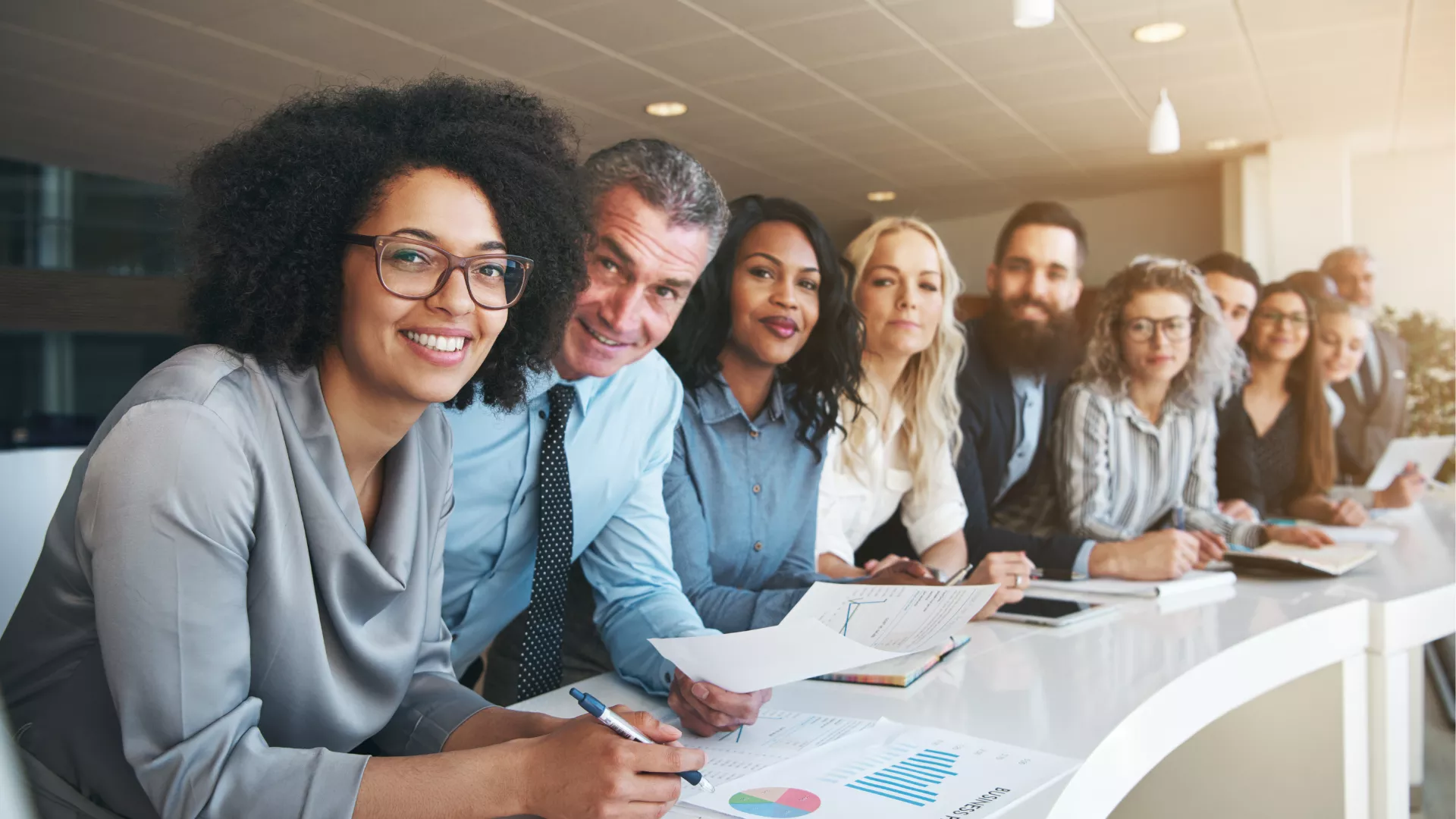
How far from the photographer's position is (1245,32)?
468cm

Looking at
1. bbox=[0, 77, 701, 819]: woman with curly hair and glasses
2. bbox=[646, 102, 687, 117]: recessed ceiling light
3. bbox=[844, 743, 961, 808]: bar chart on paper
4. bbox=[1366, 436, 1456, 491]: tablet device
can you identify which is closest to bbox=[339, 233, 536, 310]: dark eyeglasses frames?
bbox=[0, 77, 701, 819]: woman with curly hair and glasses

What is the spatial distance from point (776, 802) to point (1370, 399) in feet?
16.7

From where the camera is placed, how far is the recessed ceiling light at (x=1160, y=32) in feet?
14.8

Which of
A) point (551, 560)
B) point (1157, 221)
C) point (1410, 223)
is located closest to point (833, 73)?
point (1157, 221)

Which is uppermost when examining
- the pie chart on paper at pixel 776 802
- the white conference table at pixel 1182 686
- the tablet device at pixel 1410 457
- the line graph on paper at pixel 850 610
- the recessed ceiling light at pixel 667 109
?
the recessed ceiling light at pixel 667 109

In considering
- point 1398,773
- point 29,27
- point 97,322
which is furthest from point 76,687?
point 29,27

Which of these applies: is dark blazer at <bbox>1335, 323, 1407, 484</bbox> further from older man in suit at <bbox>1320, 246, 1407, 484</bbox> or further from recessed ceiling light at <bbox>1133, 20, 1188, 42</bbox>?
recessed ceiling light at <bbox>1133, 20, 1188, 42</bbox>

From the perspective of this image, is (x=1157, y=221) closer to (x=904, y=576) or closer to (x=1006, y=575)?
(x=1006, y=575)

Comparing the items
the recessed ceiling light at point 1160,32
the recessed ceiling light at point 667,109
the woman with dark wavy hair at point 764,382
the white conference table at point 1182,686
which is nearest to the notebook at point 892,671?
the white conference table at point 1182,686

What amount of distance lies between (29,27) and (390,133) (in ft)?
15.2

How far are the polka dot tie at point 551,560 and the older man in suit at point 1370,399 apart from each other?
4227mm

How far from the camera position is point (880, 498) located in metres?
2.56

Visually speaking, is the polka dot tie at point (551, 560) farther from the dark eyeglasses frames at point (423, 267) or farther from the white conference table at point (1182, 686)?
the dark eyeglasses frames at point (423, 267)

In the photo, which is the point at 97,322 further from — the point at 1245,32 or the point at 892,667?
the point at 1245,32
